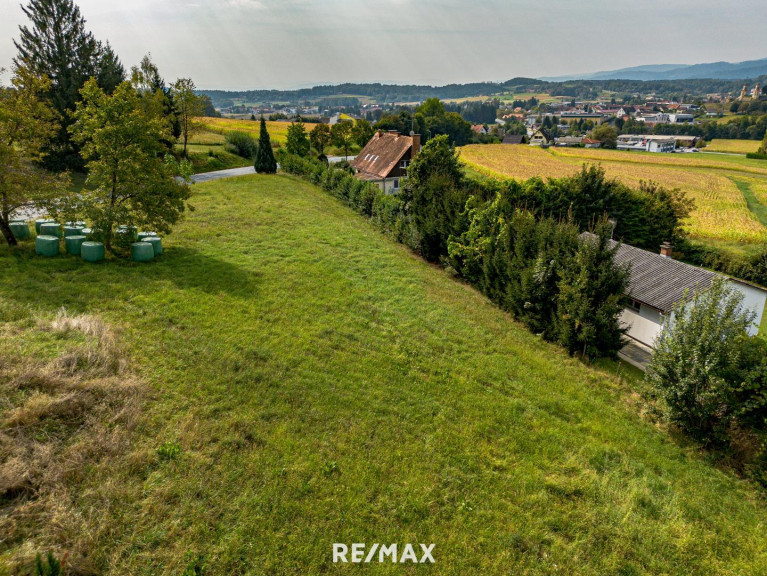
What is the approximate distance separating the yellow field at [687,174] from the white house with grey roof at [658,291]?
18.7m

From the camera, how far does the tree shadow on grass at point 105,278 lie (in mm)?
12805

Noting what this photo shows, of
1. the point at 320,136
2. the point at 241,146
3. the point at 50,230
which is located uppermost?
the point at 320,136

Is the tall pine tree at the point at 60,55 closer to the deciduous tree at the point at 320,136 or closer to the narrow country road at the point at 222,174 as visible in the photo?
the narrow country road at the point at 222,174

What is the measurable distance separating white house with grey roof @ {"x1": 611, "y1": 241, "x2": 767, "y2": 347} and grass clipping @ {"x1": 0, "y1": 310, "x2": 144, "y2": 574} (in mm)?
20594

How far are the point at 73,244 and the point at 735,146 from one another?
5886 inches

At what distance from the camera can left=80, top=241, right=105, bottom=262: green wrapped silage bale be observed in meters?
15.8

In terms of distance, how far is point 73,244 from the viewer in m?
16.1

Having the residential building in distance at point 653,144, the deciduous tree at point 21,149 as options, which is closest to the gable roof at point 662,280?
the deciduous tree at point 21,149

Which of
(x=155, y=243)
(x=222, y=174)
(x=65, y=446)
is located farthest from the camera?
(x=222, y=174)

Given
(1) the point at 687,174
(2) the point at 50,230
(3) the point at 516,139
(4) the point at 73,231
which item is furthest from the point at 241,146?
(3) the point at 516,139

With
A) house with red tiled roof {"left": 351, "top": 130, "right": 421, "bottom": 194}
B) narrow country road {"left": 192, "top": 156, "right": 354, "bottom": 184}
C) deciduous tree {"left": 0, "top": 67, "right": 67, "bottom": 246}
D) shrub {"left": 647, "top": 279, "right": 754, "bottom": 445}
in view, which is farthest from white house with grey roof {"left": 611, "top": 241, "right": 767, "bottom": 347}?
narrow country road {"left": 192, "top": 156, "right": 354, "bottom": 184}

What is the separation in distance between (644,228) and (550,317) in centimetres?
2064

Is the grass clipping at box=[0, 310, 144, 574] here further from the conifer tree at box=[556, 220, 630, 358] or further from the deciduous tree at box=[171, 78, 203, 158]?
the deciduous tree at box=[171, 78, 203, 158]

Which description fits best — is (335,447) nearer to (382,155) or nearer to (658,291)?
(658,291)
